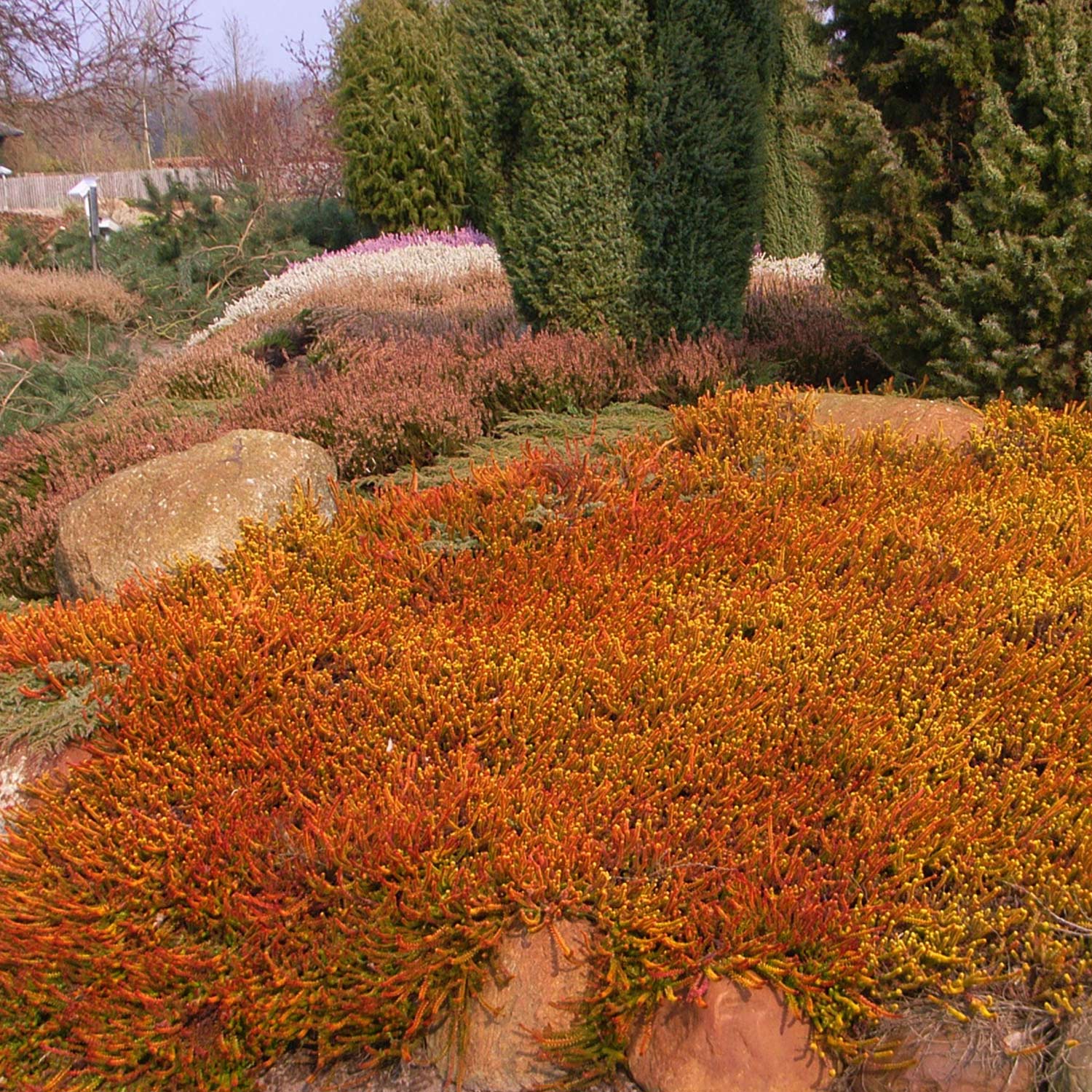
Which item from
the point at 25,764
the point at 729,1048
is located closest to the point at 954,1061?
the point at 729,1048

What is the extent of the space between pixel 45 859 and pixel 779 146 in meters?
13.2

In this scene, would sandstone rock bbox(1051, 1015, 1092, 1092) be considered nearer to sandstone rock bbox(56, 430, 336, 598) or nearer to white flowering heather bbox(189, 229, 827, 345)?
sandstone rock bbox(56, 430, 336, 598)

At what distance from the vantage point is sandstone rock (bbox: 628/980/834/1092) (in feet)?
7.26

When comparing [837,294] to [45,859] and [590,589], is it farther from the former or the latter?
[45,859]

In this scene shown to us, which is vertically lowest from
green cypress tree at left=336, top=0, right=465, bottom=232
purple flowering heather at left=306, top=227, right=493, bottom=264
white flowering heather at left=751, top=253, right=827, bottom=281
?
white flowering heather at left=751, top=253, right=827, bottom=281

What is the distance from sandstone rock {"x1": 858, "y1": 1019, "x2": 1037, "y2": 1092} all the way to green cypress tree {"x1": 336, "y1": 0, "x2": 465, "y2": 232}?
1397 cm

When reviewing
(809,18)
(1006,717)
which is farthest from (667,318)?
(1006,717)

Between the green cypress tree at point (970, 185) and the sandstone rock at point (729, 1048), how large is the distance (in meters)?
3.72

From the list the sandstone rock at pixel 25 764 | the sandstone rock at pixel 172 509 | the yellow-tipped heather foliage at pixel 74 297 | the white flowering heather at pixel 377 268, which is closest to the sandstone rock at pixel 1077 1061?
the sandstone rock at pixel 25 764

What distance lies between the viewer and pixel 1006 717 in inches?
113

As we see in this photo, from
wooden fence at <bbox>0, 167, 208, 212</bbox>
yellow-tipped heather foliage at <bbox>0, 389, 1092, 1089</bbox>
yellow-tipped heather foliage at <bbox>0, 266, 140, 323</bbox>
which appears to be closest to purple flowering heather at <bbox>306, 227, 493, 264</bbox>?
yellow-tipped heather foliage at <bbox>0, 266, 140, 323</bbox>

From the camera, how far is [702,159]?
20.1ft

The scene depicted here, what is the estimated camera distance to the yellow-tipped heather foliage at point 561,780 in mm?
2301

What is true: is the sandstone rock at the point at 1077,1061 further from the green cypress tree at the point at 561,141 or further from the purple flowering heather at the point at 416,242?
the purple flowering heather at the point at 416,242
